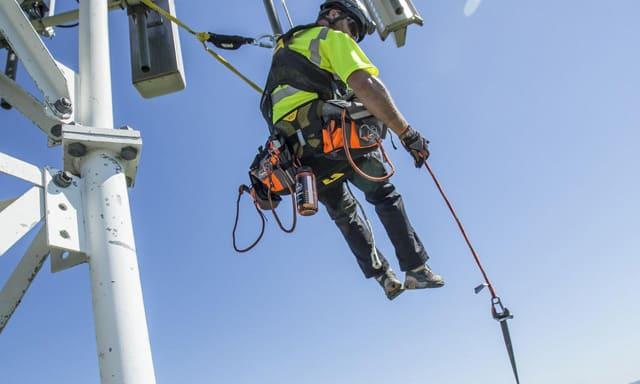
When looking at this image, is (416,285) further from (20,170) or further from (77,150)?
(20,170)

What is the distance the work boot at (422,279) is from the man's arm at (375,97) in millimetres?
1042

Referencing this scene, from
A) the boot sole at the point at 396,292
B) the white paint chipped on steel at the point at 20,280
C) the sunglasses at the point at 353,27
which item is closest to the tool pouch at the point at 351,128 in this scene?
the sunglasses at the point at 353,27

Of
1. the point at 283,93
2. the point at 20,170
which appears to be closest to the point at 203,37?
the point at 283,93

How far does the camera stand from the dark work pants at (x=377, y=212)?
3.88 meters

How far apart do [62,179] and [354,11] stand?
2.36m

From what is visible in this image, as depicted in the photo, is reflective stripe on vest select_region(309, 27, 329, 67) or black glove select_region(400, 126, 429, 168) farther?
reflective stripe on vest select_region(309, 27, 329, 67)

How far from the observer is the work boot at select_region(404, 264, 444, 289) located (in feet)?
12.6

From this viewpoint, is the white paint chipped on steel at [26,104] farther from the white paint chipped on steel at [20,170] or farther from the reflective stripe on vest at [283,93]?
the reflective stripe on vest at [283,93]

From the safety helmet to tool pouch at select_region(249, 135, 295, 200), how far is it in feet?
3.25

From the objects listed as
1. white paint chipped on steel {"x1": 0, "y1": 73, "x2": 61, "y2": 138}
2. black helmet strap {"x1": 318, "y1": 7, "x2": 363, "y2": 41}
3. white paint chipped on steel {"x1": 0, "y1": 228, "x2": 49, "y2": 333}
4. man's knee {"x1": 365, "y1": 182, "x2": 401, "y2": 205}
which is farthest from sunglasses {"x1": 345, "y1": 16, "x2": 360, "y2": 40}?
white paint chipped on steel {"x1": 0, "y1": 228, "x2": 49, "y2": 333}

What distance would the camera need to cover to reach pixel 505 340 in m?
3.10

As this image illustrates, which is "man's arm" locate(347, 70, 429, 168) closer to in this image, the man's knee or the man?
the man

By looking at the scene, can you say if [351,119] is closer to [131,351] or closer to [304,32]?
[304,32]

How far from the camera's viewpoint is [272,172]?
3.88 metres
